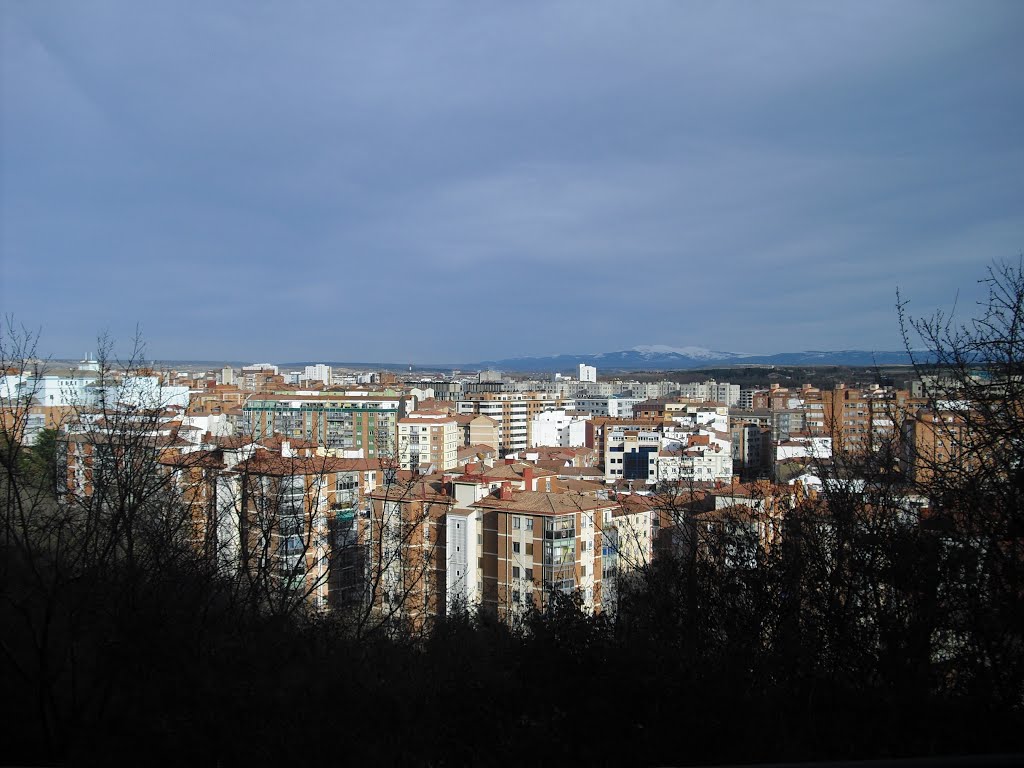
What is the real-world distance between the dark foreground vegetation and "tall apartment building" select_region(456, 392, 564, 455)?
39.1m

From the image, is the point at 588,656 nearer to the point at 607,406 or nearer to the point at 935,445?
the point at 935,445

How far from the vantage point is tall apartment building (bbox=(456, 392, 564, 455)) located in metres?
44.1

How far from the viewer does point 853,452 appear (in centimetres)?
389

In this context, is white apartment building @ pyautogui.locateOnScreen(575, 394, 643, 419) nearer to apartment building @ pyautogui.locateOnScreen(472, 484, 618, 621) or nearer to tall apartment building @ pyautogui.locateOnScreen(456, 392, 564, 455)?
tall apartment building @ pyautogui.locateOnScreen(456, 392, 564, 455)

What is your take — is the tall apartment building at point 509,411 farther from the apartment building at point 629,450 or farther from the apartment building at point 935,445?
the apartment building at point 935,445

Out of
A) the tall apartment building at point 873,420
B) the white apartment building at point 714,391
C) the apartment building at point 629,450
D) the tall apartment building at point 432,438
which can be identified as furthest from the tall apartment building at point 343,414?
the white apartment building at point 714,391

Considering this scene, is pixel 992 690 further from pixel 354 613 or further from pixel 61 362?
pixel 61 362

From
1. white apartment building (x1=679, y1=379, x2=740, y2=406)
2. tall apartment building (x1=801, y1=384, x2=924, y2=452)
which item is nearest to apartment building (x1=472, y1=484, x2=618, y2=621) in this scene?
tall apartment building (x1=801, y1=384, x2=924, y2=452)

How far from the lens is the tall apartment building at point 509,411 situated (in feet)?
145

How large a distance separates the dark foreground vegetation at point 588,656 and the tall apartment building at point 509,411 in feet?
128

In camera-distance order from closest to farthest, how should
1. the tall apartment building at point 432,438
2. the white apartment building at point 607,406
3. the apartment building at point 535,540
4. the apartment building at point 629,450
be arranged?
the apartment building at point 535,540 < the tall apartment building at point 432,438 < the apartment building at point 629,450 < the white apartment building at point 607,406

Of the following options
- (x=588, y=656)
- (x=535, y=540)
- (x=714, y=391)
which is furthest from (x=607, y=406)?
(x=588, y=656)

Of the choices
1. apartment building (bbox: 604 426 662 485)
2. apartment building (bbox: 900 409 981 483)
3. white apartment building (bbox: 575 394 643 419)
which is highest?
apartment building (bbox: 900 409 981 483)

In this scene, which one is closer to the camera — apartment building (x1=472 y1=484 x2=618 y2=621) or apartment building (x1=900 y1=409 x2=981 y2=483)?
apartment building (x1=900 y1=409 x2=981 y2=483)
